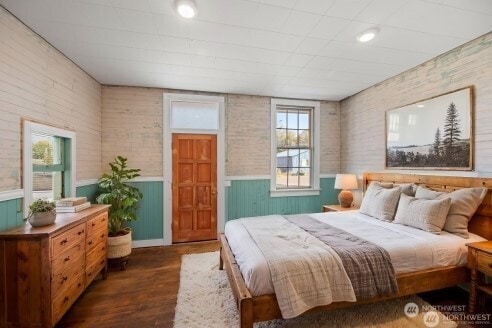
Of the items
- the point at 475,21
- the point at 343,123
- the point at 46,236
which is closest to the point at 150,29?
the point at 46,236

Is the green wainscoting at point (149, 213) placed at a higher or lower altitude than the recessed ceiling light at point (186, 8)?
lower

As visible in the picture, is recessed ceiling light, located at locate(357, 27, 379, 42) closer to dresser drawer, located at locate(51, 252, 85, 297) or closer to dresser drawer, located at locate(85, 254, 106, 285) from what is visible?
dresser drawer, located at locate(51, 252, 85, 297)

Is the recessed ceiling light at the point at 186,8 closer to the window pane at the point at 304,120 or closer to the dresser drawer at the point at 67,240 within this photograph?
the dresser drawer at the point at 67,240

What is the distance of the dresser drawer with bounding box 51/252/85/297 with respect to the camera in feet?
6.12

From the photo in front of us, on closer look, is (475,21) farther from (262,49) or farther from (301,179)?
(301,179)

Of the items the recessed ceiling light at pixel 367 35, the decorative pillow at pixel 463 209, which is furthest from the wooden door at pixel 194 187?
the decorative pillow at pixel 463 209

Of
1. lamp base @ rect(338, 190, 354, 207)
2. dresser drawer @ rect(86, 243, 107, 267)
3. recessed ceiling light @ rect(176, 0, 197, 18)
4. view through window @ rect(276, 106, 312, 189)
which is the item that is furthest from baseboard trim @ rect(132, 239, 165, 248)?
recessed ceiling light @ rect(176, 0, 197, 18)

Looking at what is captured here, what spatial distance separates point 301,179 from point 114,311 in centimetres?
370

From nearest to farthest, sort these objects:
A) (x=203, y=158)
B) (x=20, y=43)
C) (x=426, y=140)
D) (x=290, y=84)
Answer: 1. (x=20, y=43)
2. (x=426, y=140)
3. (x=290, y=84)
4. (x=203, y=158)

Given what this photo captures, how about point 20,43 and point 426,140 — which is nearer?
point 20,43

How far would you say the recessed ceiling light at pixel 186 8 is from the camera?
1.85 meters

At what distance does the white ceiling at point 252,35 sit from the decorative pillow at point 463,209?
1.63 meters

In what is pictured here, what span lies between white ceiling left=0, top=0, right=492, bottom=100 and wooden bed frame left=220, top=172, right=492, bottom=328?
1.55 m

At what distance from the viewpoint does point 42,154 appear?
259cm
